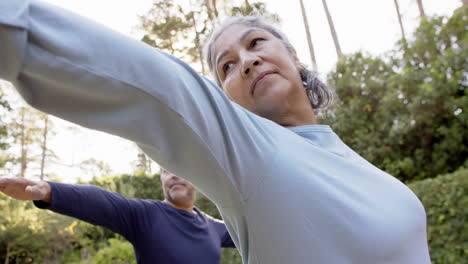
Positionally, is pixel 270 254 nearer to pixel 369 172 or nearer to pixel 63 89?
pixel 369 172

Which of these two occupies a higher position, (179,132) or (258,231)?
(179,132)

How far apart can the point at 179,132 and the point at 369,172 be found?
1.86 ft

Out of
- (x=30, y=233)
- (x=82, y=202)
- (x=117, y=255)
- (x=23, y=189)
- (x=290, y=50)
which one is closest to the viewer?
(x=290, y=50)

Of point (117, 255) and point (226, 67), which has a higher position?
point (226, 67)

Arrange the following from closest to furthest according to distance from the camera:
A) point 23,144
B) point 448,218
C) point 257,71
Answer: point 257,71
point 448,218
point 23,144

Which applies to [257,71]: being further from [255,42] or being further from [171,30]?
[171,30]

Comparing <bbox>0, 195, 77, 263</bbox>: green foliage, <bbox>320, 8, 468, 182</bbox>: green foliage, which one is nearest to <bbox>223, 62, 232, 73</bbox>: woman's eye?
<bbox>320, 8, 468, 182</bbox>: green foliage

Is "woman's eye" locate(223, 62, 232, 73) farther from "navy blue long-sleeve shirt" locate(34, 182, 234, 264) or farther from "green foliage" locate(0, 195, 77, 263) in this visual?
"green foliage" locate(0, 195, 77, 263)

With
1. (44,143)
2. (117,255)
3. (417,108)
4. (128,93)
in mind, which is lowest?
(44,143)

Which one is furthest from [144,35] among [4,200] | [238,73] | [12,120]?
[238,73]

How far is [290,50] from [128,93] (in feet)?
3.32

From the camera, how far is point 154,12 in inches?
620

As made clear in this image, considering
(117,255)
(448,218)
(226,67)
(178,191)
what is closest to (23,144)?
(117,255)

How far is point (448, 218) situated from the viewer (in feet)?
14.6
